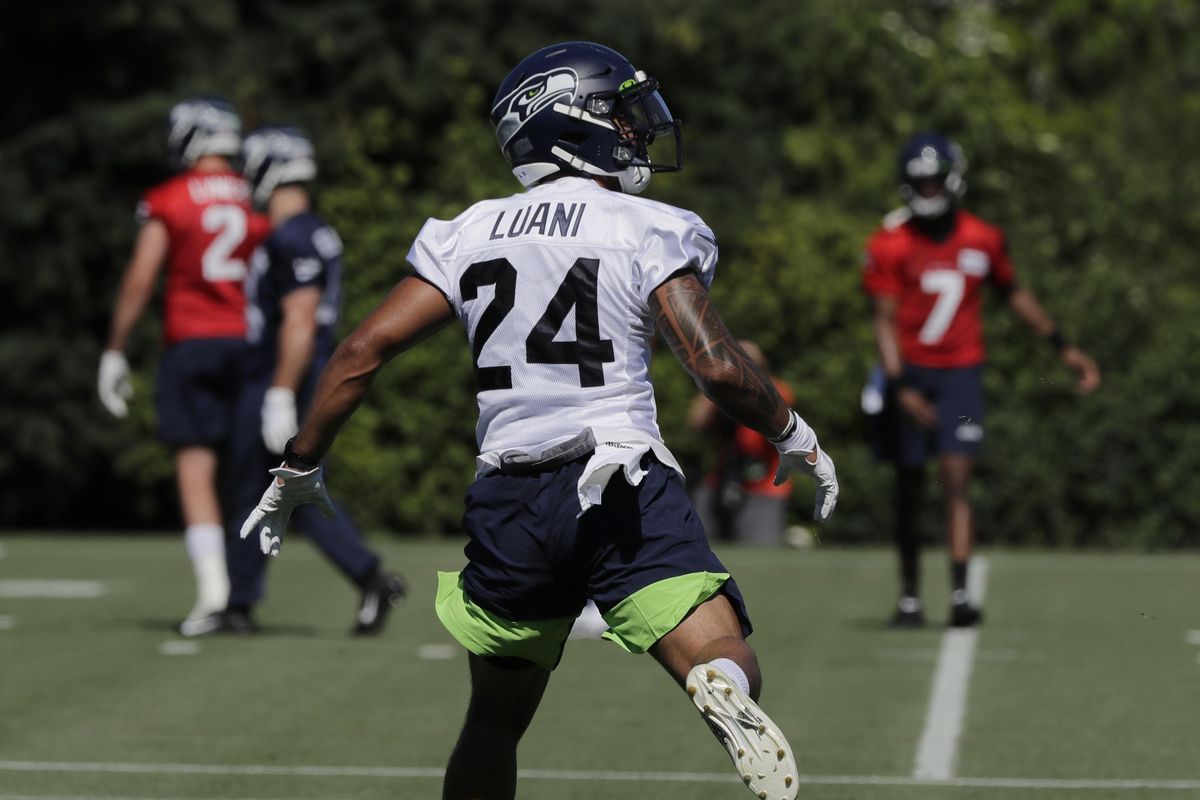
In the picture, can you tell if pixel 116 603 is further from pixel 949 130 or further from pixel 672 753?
pixel 949 130

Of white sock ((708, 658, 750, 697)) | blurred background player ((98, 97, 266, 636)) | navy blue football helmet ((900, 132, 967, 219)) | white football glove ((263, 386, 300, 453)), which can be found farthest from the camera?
navy blue football helmet ((900, 132, 967, 219))

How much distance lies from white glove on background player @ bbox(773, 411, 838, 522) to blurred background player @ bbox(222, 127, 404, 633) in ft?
16.5

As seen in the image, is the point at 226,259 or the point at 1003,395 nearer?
the point at 226,259

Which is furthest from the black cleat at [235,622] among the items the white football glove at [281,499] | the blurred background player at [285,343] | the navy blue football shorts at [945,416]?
the white football glove at [281,499]

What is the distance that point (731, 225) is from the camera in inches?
890

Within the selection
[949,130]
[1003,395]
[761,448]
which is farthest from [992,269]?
[949,130]

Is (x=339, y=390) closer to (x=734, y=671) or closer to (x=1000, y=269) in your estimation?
(x=734, y=671)


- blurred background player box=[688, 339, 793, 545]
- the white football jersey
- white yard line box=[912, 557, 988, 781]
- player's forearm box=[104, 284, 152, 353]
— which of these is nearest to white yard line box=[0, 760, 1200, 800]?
white yard line box=[912, 557, 988, 781]

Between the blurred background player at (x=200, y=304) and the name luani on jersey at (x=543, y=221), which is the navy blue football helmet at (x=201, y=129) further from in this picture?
the name luani on jersey at (x=543, y=221)

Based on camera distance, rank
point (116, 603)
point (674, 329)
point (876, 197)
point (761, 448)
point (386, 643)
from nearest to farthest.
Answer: point (674, 329) < point (386, 643) < point (116, 603) < point (761, 448) < point (876, 197)

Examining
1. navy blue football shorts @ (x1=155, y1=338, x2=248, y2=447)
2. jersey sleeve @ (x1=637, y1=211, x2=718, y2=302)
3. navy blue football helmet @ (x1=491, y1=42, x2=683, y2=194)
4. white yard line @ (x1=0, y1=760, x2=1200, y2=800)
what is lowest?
white yard line @ (x1=0, y1=760, x2=1200, y2=800)

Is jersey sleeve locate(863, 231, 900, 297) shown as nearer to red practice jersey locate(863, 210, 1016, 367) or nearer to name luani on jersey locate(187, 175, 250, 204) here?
red practice jersey locate(863, 210, 1016, 367)

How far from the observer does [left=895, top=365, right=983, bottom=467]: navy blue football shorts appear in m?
10.5

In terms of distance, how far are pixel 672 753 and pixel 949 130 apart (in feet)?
55.8
